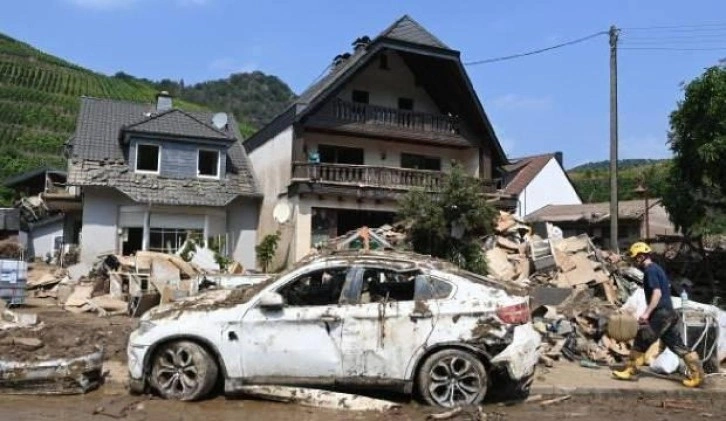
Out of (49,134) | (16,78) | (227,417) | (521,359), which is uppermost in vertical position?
(16,78)

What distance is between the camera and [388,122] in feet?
78.0

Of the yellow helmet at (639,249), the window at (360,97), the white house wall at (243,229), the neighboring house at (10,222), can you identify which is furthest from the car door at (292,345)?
the neighboring house at (10,222)

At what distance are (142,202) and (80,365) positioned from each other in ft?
47.7

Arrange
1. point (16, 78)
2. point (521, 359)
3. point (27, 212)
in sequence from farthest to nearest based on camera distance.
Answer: point (16, 78), point (27, 212), point (521, 359)

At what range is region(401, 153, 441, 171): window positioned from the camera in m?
25.5

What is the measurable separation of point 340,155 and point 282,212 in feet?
13.0

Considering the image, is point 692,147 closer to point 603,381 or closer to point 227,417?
point 603,381

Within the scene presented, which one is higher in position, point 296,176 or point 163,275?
point 296,176

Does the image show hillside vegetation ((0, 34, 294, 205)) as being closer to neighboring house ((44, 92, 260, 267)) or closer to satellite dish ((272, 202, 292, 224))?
neighboring house ((44, 92, 260, 267))

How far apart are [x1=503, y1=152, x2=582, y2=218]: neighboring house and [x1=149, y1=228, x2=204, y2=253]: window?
2364 cm

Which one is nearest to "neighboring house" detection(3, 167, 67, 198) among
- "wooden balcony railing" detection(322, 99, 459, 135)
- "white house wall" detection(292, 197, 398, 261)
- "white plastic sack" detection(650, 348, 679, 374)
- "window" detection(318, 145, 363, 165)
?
"window" detection(318, 145, 363, 165)

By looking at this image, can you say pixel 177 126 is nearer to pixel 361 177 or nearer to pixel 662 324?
pixel 361 177

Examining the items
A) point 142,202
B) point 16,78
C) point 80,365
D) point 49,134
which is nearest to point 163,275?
point 142,202

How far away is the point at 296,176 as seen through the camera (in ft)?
70.7
